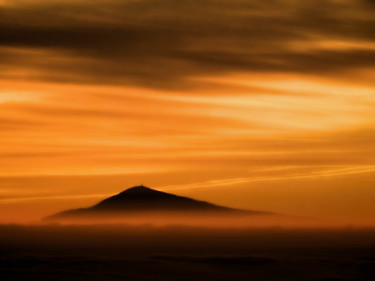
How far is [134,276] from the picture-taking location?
111312mm

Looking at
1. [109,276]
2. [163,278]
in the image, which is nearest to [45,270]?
[109,276]

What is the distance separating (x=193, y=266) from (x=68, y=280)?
4193cm

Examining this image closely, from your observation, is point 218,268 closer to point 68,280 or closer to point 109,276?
point 109,276

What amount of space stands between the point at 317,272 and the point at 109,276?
3000 centimetres

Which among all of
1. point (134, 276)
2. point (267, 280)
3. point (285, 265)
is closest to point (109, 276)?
point (134, 276)

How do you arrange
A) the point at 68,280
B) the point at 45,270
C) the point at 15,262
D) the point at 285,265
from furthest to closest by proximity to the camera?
the point at 285,265, the point at 15,262, the point at 45,270, the point at 68,280

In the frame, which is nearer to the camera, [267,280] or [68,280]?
[68,280]

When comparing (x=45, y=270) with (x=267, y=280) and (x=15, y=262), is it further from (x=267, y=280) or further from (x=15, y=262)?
(x=267, y=280)

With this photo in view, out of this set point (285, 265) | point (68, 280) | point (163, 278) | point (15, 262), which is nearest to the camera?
point (68, 280)

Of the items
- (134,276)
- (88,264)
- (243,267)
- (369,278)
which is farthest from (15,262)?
(369,278)

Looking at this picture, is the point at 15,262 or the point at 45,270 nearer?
the point at 45,270

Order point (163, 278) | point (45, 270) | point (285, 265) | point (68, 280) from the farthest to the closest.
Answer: point (285, 265) → point (45, 270) → point (163, 278) → point (68, 280)

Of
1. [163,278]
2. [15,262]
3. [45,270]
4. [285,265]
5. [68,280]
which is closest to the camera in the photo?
[68,280]

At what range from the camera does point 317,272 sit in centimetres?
11806
